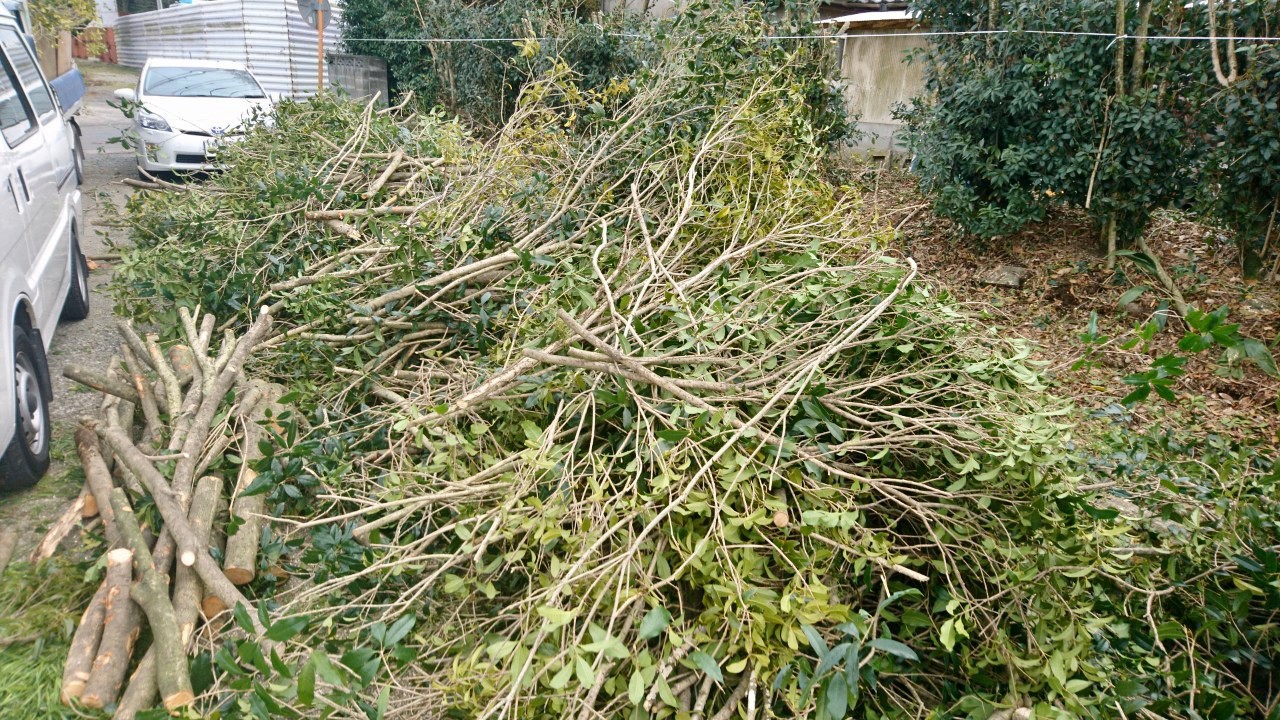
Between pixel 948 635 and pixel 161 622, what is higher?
pixel 948 635

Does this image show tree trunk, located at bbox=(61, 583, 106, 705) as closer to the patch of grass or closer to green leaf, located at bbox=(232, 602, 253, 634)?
the patch of grass

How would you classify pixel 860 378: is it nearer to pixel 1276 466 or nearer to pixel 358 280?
pixel 1276 466

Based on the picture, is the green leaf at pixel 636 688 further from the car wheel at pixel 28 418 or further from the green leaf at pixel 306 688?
the car wheel at pixel 28 418

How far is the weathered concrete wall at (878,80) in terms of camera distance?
391 inches

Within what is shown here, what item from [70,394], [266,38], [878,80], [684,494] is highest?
[266,38]

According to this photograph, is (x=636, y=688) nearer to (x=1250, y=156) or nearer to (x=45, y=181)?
(x=45, y=181)

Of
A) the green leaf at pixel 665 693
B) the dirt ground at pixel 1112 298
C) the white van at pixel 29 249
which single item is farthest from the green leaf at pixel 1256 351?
the white van at pixel 29 249

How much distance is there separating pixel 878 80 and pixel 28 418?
9957 millimetres

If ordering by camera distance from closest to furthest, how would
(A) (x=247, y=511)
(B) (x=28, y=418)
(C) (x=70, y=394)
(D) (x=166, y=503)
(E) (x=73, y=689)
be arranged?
(E) (x=73, y=689), (D) (x=166, y=503), (A) (x=247, y=511), (B) (x=28, y=418), (C) (x=70, y=394)

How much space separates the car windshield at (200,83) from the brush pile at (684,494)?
28.5ft

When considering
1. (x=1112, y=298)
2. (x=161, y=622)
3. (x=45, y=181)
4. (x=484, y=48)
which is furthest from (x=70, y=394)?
(x=484, y=48)

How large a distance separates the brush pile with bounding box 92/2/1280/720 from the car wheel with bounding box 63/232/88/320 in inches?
109

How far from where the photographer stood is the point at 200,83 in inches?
456

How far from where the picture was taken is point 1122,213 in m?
6.35
